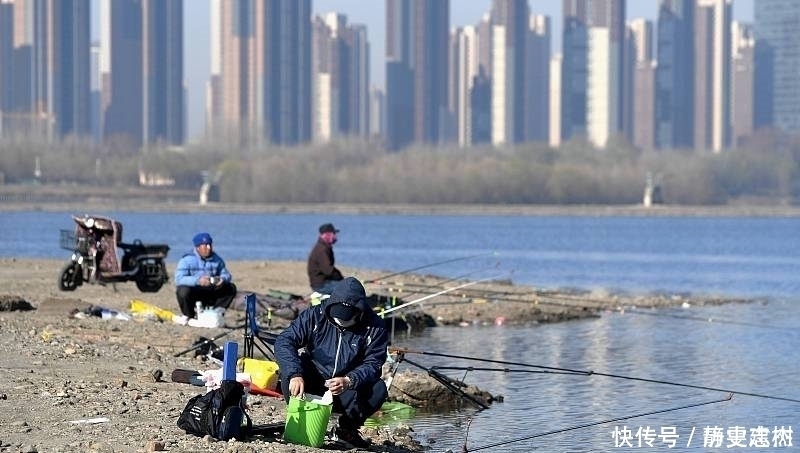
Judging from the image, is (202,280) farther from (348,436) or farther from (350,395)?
(350,395)

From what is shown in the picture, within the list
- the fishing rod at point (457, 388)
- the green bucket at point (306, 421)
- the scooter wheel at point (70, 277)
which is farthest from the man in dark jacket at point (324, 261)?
the green bucket at point (306, 421)

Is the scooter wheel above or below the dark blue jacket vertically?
below

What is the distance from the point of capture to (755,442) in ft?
47.2


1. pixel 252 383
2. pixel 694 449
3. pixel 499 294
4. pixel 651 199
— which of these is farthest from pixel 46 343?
pixel 651 199

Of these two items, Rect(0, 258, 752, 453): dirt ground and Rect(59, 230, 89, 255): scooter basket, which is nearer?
Rect(0, 258, 752, 453): dirt ground

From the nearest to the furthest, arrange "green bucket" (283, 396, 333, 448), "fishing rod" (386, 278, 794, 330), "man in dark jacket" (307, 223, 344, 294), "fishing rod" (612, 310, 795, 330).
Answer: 1. "green bucket" (283, 396, 333, 448)
2. "man in dark jacket" (307, 223, 344, 294)
3. "fishing rod" (612, 310, 795, 330)
4. "fishing rod" (386, 278, 794, 330)

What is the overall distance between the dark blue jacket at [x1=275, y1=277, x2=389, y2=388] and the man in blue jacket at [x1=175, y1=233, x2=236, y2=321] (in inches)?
282

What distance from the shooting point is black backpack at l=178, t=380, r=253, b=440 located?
10.9 metres

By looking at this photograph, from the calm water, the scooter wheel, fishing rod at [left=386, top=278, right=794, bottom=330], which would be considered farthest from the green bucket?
fishing rod at [left=386, top=278, right=794, bottom=330]

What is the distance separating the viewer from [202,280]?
18.3m

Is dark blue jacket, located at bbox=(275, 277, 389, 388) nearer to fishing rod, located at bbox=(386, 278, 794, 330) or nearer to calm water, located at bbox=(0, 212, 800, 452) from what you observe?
calm water, located at bbox=(0, 212, 800, 452)

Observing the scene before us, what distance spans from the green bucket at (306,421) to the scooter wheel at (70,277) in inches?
514

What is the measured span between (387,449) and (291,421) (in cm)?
123

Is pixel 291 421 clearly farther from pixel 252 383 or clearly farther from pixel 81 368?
pixel 81 368
